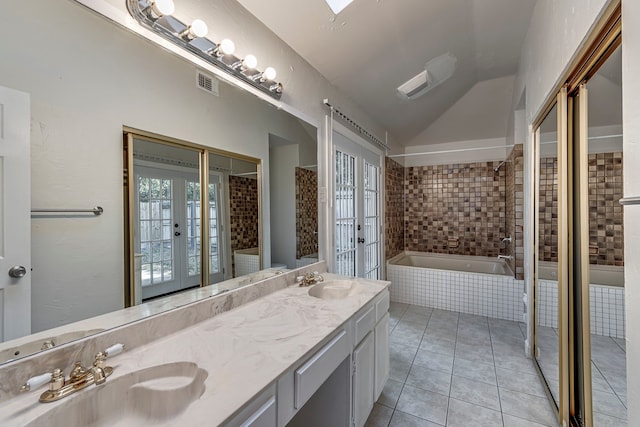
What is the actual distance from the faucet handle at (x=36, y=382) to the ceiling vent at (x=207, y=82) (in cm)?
122

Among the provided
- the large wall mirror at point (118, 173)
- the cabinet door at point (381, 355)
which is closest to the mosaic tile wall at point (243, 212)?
the large wall mirror at point (118, 173)

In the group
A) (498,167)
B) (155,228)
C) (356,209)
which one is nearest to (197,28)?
(155,228)

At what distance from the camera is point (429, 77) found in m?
2.87

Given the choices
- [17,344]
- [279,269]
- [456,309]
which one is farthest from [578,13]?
[456,309]

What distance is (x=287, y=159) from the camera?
194 centimetres

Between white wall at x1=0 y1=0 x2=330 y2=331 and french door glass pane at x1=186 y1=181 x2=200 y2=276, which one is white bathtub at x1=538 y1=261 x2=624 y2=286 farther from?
white wall at x1=0 y1=0 x2=330 y2=331

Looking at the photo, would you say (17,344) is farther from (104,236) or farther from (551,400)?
(551,400)

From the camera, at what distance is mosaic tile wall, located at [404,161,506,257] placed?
168 inches

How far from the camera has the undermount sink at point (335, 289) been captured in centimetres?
183

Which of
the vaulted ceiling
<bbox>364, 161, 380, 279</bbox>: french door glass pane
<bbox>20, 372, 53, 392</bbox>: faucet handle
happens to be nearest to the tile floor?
<bbox>364, 161, 380, 279</bbox>: french door glass pane

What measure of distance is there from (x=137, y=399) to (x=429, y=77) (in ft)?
10.8

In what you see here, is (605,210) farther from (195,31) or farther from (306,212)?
(195,31)

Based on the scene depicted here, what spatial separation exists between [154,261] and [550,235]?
2292 millimetres

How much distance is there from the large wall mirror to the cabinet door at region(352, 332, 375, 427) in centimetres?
76
